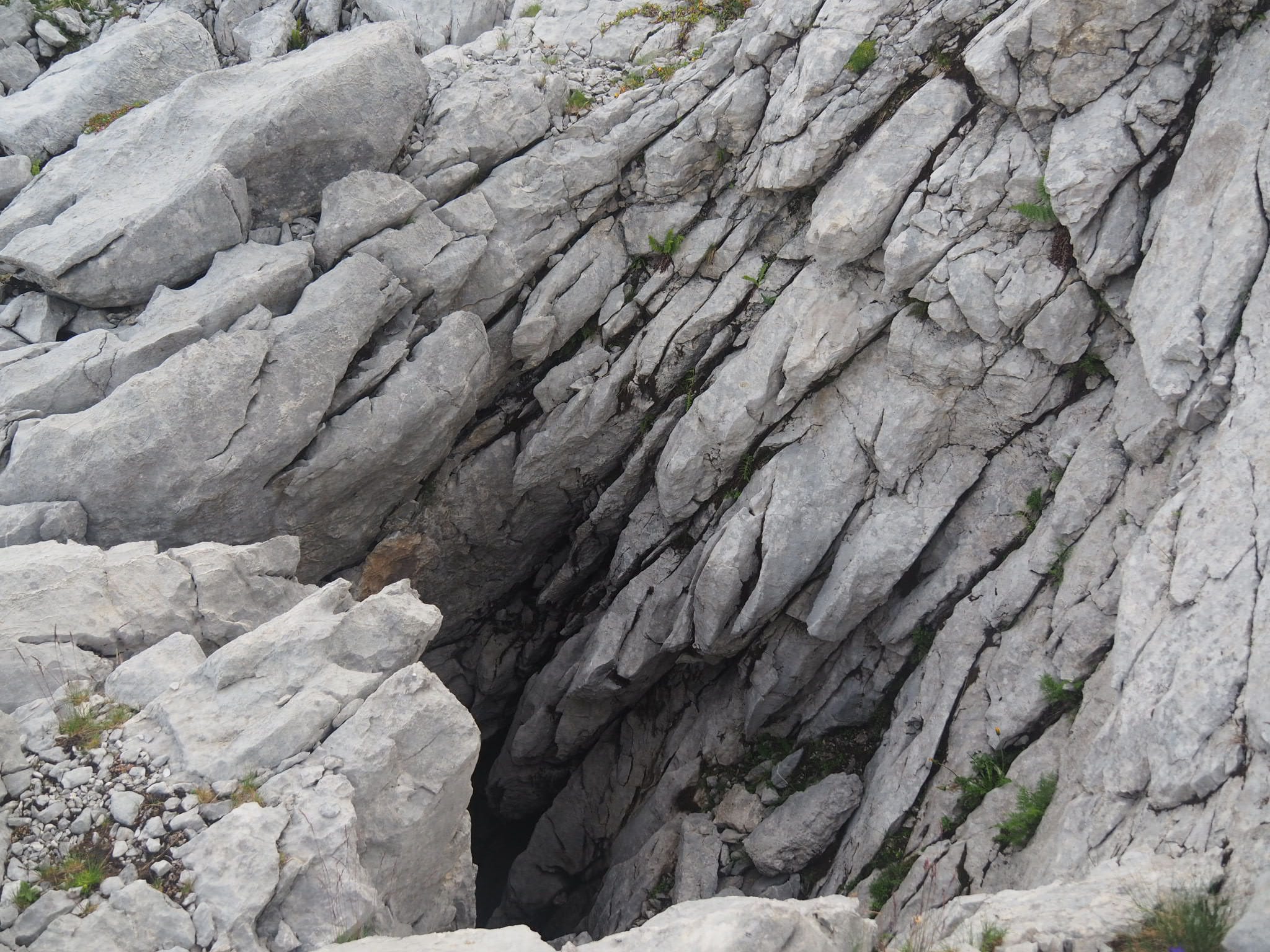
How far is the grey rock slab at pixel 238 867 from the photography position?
8461 mm

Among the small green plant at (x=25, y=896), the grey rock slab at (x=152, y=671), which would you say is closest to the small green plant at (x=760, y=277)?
the grey rock slab at (x=152, y=671)

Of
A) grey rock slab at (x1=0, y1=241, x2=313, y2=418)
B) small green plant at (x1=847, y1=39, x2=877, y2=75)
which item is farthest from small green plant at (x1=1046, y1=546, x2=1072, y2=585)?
grey rock slab at (x1=0, y1=241, x2=313, y2=418)

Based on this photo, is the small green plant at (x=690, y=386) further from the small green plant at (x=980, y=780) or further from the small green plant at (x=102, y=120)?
the small green plant at (x=102, y=120)

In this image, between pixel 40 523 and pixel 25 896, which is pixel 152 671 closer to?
pixel 25 896

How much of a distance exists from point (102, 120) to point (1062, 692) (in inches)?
813

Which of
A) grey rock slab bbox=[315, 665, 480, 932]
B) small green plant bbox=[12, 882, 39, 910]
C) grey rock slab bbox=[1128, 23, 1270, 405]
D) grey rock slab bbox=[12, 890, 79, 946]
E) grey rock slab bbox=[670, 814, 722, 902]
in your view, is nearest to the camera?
grey rock slab bbox=[12, 890, 79, 946]

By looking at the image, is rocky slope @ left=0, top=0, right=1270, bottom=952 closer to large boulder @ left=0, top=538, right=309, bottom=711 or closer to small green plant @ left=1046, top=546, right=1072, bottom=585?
large boulder @ left=0, top=538, right=309, bottom=711

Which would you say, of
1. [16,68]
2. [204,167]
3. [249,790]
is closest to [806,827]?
[249,790]

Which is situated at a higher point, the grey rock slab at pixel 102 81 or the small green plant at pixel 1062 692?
the grey rock slab at pixel 102 81

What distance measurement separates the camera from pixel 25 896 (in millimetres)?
8422

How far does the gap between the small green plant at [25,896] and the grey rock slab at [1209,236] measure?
47.3 feet

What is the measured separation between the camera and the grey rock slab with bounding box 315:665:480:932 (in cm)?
1016

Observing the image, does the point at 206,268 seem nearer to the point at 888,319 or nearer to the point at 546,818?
the point at 888,319

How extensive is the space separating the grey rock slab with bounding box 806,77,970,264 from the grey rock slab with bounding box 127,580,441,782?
970 cm
